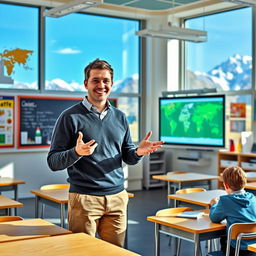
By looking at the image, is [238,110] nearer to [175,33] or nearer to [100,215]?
[175,33]

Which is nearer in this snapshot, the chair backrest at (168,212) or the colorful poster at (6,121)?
the chair backrest at (168,212)

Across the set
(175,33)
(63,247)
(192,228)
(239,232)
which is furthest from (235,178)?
(175,33)

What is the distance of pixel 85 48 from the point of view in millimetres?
9172

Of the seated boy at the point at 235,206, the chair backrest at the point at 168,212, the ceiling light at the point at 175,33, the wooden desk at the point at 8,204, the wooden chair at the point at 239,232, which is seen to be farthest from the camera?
the ceiling light at the point at 175,33

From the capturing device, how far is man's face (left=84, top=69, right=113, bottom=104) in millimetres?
2646

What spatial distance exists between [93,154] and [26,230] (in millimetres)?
626

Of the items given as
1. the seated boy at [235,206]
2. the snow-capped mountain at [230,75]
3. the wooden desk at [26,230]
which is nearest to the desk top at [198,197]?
the seated boy at [235,206]

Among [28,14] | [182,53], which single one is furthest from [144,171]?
[28,14]

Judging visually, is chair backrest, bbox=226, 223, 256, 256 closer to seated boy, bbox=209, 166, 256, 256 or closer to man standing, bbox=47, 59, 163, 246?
seated boy, bbox=209, 166, 256, 256

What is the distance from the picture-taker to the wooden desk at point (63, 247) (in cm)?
222

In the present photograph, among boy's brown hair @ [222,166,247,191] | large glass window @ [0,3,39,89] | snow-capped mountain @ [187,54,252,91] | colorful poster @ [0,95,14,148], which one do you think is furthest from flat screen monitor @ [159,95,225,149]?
boy's brown hair @ [222,166,247,191]

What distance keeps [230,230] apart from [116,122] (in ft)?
3.92

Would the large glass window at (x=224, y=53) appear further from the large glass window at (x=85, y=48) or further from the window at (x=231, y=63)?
the large glass window at (x=85, y=48)

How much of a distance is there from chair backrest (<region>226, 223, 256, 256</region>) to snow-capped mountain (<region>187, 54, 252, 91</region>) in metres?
5.45
